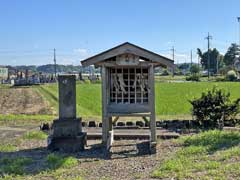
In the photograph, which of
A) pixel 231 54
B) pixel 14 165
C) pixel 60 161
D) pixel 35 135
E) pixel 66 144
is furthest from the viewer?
pixel 231 54

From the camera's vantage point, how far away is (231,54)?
11981 cm

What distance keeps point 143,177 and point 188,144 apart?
3.16 m

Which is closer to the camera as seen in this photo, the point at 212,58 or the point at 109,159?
the point at 109,159

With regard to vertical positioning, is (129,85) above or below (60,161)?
above

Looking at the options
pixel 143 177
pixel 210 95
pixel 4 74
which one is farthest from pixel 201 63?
pixel 143 177

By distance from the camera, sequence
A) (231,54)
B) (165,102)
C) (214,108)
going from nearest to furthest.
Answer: (214,108), (165,102), (231,54)

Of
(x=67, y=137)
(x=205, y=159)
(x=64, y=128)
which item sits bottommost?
(x=205, y=159)

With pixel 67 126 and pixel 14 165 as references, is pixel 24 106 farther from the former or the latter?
pixel 14 165

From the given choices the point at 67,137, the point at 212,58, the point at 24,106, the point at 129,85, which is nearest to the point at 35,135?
the point at 67,137

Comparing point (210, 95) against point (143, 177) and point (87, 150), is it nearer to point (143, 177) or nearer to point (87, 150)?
point (87, 150)

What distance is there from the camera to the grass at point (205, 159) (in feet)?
22.3

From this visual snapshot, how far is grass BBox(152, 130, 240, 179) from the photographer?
22.3 feet

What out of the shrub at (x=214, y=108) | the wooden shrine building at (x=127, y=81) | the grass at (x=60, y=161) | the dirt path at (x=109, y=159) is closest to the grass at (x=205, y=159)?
the dirt path at (x=109, y=159)

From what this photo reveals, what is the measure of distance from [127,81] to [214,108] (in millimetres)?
4555
